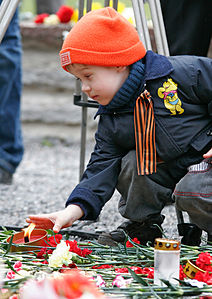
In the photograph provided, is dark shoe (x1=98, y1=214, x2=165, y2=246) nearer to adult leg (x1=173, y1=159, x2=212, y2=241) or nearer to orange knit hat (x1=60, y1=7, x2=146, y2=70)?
adult leg (x1=173, y1=159, x2=212, y2=241)

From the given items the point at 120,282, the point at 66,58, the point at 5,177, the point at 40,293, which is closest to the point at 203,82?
the point at 66,58

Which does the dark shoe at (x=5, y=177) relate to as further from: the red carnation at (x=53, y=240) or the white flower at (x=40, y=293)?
the white flower at (x=40, y=293)

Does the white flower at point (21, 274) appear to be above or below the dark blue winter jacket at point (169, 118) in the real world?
below

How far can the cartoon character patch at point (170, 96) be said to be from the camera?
6.52 feet

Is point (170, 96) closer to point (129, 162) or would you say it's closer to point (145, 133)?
point (145, 133)

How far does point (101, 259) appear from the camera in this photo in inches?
68.8

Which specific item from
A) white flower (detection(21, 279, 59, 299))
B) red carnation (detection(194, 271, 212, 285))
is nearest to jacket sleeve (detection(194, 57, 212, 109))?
red carnation (detection(194, 271, 212, 285))

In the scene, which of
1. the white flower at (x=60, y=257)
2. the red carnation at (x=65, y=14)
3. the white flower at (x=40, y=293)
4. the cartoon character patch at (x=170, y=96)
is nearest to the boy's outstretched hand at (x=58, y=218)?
the white flower at (x=60, y=257)

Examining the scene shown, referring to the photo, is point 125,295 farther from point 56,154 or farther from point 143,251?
point 56,154

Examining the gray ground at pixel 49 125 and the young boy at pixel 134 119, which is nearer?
the young boy at pixel 134 119

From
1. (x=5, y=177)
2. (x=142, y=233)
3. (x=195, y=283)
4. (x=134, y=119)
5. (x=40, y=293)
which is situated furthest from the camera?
(x=5, y=177)

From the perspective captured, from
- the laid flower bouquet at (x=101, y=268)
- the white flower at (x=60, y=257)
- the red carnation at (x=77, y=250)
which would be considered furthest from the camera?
the red carnation at (x=77, y=250)

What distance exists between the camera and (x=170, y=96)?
1987 millimetres

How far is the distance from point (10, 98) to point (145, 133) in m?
1.97
